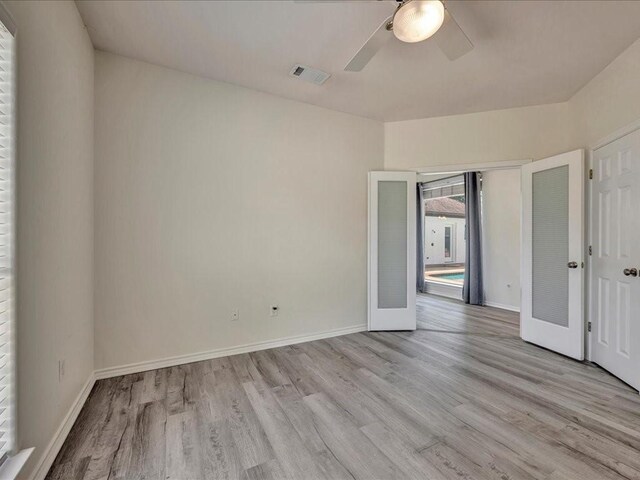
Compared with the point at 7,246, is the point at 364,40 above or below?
above

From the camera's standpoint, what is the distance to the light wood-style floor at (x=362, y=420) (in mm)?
1505

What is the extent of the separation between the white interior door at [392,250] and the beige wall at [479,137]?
1.15 ft

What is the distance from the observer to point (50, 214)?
1.61m

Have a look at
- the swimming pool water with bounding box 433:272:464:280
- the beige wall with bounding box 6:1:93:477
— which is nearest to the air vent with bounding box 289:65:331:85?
the beige wall with bounding box 6:1:93:477

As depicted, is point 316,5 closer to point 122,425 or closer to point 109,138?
point 109,138

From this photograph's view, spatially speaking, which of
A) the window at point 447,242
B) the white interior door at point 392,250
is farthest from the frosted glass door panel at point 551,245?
the window at point 447,242

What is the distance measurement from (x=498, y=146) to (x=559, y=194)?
0.86 m

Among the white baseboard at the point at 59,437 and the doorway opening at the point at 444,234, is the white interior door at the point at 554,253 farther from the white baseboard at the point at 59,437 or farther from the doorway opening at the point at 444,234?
the white baseboard at the point at 59,437

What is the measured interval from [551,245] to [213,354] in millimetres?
3715

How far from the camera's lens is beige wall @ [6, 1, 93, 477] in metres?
1.34

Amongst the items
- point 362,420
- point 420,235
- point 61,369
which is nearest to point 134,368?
point 61,369

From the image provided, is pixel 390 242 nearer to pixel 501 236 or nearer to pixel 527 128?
pixel 527 128

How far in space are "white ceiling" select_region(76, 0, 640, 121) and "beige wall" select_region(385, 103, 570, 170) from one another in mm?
214

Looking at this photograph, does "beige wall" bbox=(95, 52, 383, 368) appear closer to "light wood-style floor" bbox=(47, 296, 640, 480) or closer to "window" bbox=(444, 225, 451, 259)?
"light wood-style floor" bbox=(47, 296, 640, 480)
